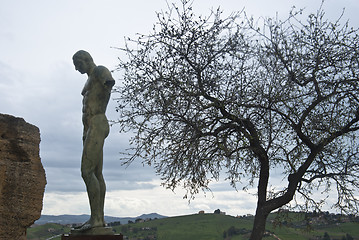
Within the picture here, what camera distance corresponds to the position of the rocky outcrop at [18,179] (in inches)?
393

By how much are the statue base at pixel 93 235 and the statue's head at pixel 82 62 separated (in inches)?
119

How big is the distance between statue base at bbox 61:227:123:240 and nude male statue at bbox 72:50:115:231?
0.07 meters

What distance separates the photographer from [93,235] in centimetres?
646

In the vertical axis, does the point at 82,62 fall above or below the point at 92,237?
above

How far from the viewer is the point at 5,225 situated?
9906 millimetres

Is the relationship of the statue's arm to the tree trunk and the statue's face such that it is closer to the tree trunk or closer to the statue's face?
the statue's face

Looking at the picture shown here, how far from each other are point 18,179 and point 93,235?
4606mm

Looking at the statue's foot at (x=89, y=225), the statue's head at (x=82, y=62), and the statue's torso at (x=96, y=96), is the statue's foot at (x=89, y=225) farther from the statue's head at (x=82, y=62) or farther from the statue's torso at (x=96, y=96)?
the statue's head at (x=82, y=62)

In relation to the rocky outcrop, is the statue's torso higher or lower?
higher

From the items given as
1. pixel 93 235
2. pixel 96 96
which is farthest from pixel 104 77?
pixel 93 235

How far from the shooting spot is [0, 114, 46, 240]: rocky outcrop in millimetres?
9977

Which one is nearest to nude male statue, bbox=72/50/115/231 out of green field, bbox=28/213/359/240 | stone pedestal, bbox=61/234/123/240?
stone pedestal, bbox=61/234/123/240

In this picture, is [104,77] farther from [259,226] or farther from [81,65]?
[259,226]

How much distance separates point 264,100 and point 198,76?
2.06 m
